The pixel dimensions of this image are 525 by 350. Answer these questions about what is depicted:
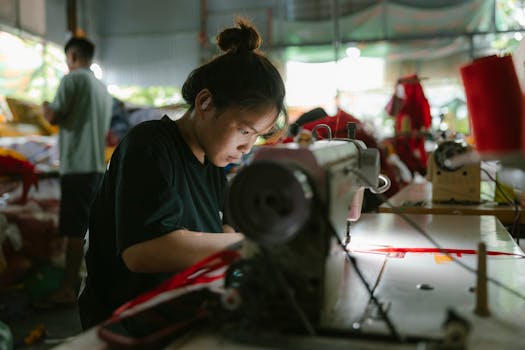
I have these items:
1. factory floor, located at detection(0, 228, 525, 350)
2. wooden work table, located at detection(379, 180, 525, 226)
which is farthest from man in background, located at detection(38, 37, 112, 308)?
wooden work table, located at detection(379, 180, 525, 226)

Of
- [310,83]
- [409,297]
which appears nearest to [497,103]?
[409,297]

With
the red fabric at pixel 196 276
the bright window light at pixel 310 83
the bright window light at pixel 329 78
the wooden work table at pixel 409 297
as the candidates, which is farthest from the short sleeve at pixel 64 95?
the bright window light at pixel 310 83

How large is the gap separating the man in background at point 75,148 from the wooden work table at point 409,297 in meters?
2.26

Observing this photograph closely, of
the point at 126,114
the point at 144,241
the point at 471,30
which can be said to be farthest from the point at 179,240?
the point at 471,30

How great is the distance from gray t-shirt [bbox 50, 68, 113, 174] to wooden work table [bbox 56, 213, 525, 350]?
A: 2.27 m

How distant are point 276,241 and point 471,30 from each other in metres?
6.81

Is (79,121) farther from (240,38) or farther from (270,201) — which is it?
(270,201)

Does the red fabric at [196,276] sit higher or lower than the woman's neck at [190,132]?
lower

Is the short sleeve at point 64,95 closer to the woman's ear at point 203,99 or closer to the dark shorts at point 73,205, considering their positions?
the dark shorts at point 73,205

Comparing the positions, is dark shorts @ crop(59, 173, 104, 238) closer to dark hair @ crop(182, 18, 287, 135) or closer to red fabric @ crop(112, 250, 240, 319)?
dark hair @ crop(182, 18, 287, 135)

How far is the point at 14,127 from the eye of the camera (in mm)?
4305

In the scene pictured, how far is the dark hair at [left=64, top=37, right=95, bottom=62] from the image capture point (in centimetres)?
328

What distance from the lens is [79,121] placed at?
3.29 metres

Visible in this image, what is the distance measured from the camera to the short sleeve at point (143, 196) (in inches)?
42.2
